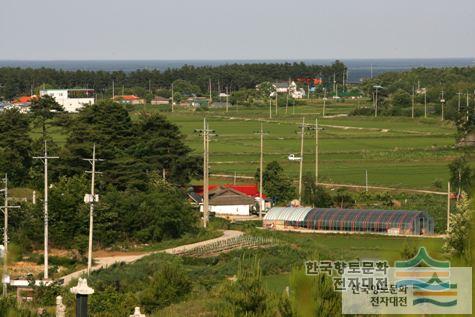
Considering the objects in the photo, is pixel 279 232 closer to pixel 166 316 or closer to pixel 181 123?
pixel 166 316

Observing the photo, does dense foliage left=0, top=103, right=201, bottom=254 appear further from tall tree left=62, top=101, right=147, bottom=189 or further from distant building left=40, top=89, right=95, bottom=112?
distant building left=40, top=89, right=95, bottom=112

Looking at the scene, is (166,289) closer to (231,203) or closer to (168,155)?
(231,203)

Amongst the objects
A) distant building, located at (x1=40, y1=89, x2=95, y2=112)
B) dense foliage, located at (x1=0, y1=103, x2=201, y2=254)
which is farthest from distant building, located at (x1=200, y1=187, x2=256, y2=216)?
distant building, located at (x1=40, y1=89, x2=95, y2=112)

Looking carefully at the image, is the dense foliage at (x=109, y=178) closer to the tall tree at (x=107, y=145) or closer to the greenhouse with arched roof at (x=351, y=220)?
the tall tree at (x=107, y=145)

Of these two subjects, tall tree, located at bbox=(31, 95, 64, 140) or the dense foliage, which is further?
tall tree, located at bbox=(31, 95, 64, 140)

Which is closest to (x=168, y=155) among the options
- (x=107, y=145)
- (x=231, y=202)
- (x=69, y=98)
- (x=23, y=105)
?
(x=107, y=145)

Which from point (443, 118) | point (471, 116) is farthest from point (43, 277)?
point (443, 118)

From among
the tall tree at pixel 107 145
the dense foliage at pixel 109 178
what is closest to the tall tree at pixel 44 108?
the dense foliage at pixel 109 178

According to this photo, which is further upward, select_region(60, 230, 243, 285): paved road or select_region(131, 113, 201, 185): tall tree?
select_region(131, 113, 201, 185): tall tree
